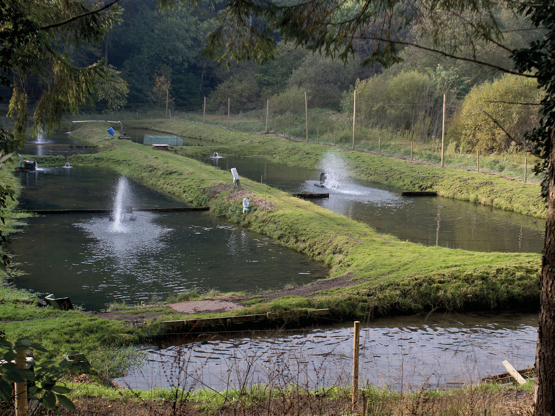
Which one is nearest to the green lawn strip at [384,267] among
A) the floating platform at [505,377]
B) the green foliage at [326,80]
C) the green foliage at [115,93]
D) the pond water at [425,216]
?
the pond water at [425,216]

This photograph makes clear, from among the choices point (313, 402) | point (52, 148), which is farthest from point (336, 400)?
point (52, 148)

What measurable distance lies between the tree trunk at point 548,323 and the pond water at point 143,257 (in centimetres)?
862

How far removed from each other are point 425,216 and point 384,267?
395 inches

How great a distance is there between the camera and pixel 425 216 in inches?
904

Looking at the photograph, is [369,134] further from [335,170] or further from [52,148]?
[52,148]

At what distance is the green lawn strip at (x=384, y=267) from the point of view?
460 inches

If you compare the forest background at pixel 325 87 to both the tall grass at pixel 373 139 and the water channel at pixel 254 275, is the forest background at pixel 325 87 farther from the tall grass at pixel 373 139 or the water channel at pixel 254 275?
the water channel at pixel 254 275

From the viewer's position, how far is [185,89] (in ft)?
295

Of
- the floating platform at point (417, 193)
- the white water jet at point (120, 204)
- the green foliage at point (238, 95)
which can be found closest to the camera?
the white water jet at point (120, 204)

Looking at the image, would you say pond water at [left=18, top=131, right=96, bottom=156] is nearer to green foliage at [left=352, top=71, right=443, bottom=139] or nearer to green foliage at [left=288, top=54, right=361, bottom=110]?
green foliage at [left=352, top=71, right=443, bottom=139]

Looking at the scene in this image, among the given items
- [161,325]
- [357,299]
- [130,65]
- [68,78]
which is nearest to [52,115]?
[68,78]

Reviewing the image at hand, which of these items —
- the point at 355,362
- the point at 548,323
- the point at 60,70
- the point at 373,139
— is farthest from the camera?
the point at 373,139

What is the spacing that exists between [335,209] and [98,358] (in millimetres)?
16287

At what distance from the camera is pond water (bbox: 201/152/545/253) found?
18828 mm
